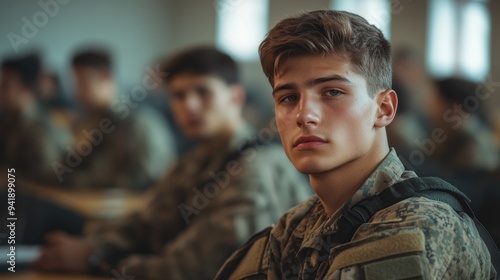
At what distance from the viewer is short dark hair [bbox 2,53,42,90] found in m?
4.91

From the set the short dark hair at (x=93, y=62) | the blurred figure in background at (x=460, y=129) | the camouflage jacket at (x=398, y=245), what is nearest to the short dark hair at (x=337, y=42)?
the camouflage jacket at (x=398, y=245)

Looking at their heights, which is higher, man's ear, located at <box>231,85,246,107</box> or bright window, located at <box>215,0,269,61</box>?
bright window, located at <box>215,0,269,61</box>

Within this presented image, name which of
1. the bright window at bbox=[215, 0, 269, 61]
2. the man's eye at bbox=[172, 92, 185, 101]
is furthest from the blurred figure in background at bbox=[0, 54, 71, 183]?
the bright window at bbox=[215, 0, 269, 61]

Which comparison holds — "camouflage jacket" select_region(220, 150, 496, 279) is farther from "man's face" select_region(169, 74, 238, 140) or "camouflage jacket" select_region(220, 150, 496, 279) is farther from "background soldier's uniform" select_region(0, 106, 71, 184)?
"background soldier's uniform" select_region(0, 106, 71, 184)

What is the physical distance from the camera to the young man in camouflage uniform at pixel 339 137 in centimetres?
89

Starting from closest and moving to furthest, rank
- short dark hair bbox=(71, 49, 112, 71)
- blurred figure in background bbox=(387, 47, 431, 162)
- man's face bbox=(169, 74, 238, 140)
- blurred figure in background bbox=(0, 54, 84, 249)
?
man's face bbox=(169, 74, 238, 140) → blurred figure in background bbox=(387, 47, 431, 162) → blurred figure in background bbox=(0, 54, 84, 249) → short dark hair bbox=(71, 49, 112, 71)

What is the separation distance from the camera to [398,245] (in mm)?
854

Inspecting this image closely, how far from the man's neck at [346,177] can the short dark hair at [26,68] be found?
417 centimetres

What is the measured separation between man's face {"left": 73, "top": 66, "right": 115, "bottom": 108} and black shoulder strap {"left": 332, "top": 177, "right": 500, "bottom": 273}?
148 inches

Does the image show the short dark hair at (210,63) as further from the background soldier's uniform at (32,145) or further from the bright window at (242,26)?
the bright window at (242,26)

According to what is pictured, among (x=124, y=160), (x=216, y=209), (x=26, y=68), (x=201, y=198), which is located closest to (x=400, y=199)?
(x=216, y=209)

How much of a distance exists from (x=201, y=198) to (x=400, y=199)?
1463mm

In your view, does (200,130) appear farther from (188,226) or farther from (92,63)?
(92,63)

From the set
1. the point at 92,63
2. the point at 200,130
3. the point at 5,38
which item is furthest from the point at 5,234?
the point at 5,38
